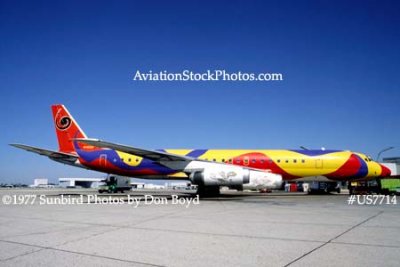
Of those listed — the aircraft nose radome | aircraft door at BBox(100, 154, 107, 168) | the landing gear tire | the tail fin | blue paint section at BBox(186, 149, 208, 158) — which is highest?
the tail fin

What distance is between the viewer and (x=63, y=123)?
26.9m

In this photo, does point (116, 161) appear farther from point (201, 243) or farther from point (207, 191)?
point (201, 243)

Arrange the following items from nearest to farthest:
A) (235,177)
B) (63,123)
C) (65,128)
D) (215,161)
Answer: (235,177)
(215,161)
(65,128)
(63,123)

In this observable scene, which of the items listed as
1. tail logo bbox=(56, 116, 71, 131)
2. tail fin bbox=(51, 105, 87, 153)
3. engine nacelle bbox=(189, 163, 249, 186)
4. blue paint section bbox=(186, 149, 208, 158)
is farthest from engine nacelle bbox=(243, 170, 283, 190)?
tail logo bbox=(56, 116, 71, 131)

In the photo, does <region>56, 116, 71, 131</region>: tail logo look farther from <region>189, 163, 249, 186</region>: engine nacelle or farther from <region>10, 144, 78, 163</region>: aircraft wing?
<region>189, 163, 249, 186</region>: engine nacelle

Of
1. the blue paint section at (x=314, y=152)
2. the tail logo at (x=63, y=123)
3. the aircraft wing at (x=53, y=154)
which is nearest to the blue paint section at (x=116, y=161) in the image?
the aircraft wing at (x=53, y=154)

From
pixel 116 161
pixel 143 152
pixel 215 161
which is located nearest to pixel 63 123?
pixel 116 161

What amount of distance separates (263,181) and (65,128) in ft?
54.3

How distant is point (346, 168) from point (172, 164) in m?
12.3

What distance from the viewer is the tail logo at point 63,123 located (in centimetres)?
2675

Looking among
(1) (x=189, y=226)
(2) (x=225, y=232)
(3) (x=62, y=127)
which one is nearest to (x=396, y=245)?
(2) (x=225, y=232)

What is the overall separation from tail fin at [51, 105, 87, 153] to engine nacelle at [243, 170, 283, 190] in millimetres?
14405

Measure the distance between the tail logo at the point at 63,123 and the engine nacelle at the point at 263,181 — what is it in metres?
15.6

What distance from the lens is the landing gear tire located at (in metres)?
23.1
